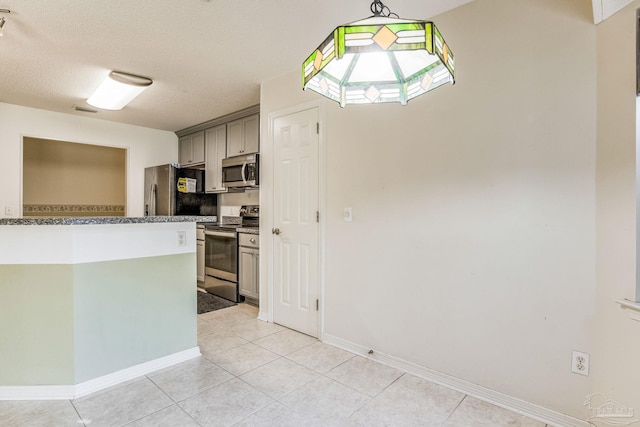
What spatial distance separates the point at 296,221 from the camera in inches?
121

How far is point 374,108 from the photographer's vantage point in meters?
2.45

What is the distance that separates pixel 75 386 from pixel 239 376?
3.18 feet

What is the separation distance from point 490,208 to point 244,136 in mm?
3206

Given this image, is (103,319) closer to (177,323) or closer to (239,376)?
(177,323)

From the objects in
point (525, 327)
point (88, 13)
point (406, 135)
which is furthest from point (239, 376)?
point (88, 13)

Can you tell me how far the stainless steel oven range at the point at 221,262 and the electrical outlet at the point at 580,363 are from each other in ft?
10.8

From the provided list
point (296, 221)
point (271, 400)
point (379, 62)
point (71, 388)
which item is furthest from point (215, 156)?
point (379, 62)

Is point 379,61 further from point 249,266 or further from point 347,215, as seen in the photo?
point 249,266

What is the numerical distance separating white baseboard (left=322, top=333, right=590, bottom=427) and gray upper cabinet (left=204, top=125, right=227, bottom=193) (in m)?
3.02

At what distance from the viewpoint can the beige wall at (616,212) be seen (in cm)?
145

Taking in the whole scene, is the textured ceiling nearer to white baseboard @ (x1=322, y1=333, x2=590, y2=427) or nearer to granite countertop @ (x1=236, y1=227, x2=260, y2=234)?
granite countertop @ (x1=236, y1=227, x2=260, y2=234)

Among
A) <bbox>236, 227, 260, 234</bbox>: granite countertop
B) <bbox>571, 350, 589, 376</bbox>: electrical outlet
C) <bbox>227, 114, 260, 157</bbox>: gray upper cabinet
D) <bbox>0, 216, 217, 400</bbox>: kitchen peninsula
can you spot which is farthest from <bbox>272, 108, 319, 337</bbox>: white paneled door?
<bbox>571, 350, 589, 376</bbox>: electrical outlet

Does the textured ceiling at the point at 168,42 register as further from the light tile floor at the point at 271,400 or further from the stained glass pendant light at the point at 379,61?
the light tile floor at the point at 271,400

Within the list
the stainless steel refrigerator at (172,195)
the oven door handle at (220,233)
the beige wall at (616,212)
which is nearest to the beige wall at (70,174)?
the stainless steel refrigerator at (172,195)
